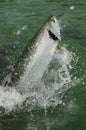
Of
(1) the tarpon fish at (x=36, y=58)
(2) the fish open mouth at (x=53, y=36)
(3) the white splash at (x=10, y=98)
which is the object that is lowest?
(3) the white splash at (x=10, y=98)

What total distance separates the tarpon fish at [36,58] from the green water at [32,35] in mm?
670

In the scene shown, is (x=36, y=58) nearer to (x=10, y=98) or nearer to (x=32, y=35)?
(x=10, y=98)

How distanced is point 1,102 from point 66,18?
6.51 meters

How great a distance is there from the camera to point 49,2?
16844 millimetres

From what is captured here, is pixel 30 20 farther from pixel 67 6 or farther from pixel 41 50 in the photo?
pixel 41 50

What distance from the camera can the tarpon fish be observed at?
884cm

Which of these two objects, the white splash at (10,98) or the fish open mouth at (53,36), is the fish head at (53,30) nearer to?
the fish open mouth at (53,36)

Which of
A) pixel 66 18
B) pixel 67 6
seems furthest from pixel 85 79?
pixel 67 6

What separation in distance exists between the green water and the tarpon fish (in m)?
0.67

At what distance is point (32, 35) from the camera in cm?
1356

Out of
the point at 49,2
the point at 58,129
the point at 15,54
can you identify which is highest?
the point at 49,2

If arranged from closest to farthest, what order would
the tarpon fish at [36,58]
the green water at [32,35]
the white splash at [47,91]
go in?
1. the green water at [32,35]
2. the tarpon fish at [36,58]
3. the white splash at [47,91]

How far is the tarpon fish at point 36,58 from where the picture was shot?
29.0 ft

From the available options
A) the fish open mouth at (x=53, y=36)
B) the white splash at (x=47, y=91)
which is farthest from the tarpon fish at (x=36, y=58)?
the white splash at (x=47, y=91)
